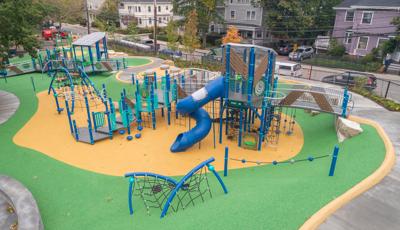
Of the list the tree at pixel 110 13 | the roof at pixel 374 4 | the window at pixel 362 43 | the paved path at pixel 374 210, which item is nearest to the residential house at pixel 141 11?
the tree at pixel 110 13

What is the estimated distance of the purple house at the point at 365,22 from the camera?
108 feet

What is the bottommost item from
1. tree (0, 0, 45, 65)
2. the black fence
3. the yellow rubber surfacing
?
the yellow rubber surfacing

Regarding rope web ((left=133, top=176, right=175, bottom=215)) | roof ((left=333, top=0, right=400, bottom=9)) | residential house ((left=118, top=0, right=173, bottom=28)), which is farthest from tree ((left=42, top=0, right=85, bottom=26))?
rope web ((left=133, top=176, right=175, bottom=215))

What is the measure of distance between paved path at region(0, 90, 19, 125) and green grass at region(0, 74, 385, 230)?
3158 mm

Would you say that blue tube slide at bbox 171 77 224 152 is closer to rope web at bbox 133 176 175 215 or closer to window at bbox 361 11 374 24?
rope web at bbox 133 176 175 215

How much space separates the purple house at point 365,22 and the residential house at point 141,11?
35.1 meters

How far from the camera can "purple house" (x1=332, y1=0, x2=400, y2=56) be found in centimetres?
3284

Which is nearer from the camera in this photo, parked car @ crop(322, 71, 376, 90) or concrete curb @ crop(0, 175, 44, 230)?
concrete curb @ crop(0, 175, 44, 230)

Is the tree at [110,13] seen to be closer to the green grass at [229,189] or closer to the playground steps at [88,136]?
the playground steps at [88,136]

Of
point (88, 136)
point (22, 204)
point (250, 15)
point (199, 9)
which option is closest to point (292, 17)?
point (250, 15)

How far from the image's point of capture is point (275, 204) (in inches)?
Result: 285

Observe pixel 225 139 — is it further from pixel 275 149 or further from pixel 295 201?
pixel 295 201

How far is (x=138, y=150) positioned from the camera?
1347 cm

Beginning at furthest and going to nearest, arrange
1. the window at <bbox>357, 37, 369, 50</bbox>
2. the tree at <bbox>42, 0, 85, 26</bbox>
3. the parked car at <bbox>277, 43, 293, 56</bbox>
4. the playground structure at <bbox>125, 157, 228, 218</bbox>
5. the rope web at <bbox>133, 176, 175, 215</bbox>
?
the tree at <bbox>42, 0, 85, 26</bbox>
the parked car at <bbox>277, 43, 293, 56</bbox>
the window at <bbox>357, 37, 369, 50</bbox>
the rope web at <bbox>133, 176, 175, 215</bbox>
the playground structure at <bbox>125, 157, 228, 218</bbox>
